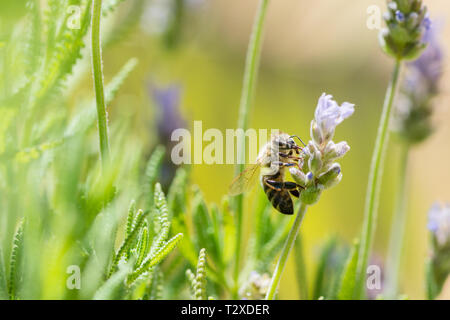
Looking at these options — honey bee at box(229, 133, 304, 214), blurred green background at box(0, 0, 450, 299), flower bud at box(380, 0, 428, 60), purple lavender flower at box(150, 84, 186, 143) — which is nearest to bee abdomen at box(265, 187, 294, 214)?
honey bee at box(229, 133, 304, 214)

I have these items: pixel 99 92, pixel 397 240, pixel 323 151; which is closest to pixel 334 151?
pixel 323 151

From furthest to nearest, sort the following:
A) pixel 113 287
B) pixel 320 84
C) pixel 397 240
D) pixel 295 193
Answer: pixel 320 84, pixel 397 240, pixel 295 193, pixel 113 287

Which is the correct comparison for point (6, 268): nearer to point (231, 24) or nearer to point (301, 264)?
point (301, 264)

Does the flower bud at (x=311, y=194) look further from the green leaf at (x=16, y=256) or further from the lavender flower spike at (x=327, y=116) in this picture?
the green leaf at (x=16, y=256)

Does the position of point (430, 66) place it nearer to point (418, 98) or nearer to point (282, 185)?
point (418, 98)

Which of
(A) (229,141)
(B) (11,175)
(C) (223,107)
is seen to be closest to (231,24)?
(C) (223,107)

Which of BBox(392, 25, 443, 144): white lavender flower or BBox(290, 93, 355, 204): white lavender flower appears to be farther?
BBox(392, 25, 443, 144): white lavender flower

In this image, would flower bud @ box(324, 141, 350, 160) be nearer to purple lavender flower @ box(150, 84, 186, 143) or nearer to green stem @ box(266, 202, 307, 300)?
green stem @ box(266, 202, 307, 300)

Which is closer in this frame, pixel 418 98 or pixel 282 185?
pixel 282 185
